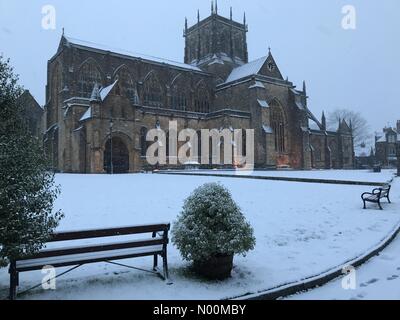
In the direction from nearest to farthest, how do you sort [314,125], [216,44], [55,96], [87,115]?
[87,115] < [55,96] < [216,44] < [314,125]

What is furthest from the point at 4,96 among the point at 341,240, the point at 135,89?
the point at 135,89

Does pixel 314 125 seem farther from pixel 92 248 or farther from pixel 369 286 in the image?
pixel 92 248

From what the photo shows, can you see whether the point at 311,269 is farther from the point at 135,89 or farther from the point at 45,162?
the point at 135,89

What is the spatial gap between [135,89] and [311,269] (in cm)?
4238

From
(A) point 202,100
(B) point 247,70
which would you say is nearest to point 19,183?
(A) point 202,100

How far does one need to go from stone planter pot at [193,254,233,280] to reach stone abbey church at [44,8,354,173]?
1191 inches

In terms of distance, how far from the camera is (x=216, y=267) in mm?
4973

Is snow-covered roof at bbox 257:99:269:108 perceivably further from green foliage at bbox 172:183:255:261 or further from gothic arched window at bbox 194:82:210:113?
green foliage at bbox 172:183:255:261

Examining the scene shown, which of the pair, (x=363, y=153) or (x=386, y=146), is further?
(x=363, y=153)

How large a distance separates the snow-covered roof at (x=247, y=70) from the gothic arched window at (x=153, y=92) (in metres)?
11.3

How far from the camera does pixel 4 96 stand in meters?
4.39

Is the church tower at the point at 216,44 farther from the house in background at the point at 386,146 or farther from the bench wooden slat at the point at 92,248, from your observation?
the bench wooden slat at the point at 92,248

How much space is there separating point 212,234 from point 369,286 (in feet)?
7.98

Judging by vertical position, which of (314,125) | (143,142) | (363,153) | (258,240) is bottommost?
(258,240)
